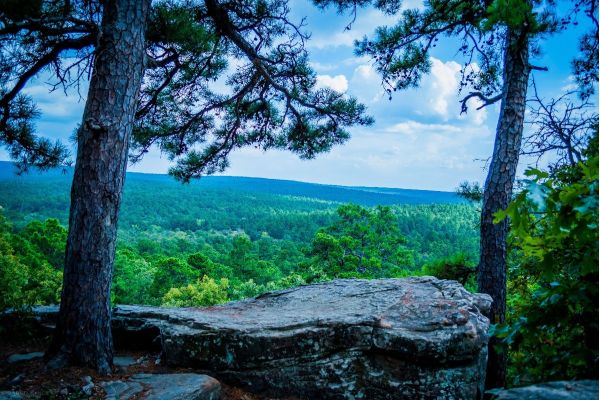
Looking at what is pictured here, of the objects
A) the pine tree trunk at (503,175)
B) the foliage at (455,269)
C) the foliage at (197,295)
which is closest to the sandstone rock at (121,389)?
the pine tree trunk at (503,175)

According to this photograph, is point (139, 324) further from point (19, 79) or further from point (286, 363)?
point (19, 79)

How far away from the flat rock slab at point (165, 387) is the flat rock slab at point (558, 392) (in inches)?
98.3

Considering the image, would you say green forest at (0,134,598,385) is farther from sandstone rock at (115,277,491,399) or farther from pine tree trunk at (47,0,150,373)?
pine tree trunk at (47,0,150,373)

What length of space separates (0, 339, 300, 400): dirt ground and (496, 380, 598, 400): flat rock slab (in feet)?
8.87

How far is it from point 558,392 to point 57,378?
3.59 m

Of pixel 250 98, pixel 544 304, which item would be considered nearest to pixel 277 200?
pixel 250 98

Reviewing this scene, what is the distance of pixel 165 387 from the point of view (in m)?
3.43

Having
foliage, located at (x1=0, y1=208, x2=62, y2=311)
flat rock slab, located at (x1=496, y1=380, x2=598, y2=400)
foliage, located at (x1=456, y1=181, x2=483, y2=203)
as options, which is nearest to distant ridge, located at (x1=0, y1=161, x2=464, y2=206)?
foliage, located at (x1=0, y1=208, x2=62, y2=311)

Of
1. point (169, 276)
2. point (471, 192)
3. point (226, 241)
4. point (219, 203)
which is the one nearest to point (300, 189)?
point (219, 203)

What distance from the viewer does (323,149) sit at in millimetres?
7215

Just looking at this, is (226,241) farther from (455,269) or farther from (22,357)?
(22,357)

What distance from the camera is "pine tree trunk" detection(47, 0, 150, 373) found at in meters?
3.76

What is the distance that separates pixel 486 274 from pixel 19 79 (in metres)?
6.12

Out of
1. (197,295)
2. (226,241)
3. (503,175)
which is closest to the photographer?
(503,175)
